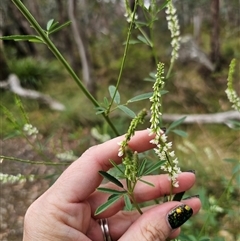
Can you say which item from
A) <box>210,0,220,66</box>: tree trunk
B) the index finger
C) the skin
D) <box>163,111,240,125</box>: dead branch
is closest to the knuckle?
the skin

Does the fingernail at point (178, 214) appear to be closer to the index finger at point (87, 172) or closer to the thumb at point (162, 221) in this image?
the thumb at point (162, 221)

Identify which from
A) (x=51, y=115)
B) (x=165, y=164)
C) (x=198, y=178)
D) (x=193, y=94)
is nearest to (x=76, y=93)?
(x=51, y=115)

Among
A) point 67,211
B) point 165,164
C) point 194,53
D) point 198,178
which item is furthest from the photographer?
point 194,53

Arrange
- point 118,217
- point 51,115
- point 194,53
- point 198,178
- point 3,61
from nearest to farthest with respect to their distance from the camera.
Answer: point 118,217, point 198,178, point 51,115, point 194,53, point 3,61

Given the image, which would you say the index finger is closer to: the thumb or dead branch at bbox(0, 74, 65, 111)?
the thumb

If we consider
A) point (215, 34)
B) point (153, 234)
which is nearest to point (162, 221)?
point (153, 234)

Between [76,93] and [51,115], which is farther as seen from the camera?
[76,93]

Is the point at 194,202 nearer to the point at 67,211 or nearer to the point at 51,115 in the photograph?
the point at 67,211
